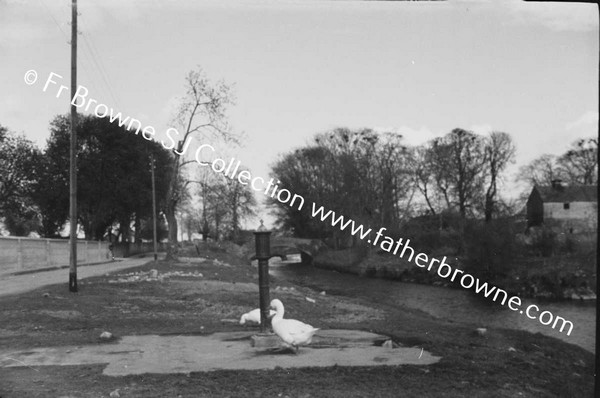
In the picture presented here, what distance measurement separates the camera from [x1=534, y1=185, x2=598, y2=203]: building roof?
7.70 metres

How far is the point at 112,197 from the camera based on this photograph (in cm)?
2564

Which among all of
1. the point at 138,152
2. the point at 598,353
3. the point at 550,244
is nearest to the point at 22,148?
the point at 138,152

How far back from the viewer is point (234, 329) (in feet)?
33.2

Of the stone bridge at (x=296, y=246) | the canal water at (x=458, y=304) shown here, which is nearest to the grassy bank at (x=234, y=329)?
the stone bridge at (x=296, y=246)

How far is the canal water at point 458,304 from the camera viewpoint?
1825cm

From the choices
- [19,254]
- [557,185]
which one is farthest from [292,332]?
[19,254]

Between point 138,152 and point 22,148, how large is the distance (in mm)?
5376

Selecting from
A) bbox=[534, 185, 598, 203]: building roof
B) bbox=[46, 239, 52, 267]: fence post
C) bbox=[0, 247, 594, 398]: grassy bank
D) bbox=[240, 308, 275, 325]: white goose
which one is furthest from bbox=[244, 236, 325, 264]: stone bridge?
bbox=[46, 239, 52, 267]: fence post

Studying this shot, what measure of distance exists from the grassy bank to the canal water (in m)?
4.95

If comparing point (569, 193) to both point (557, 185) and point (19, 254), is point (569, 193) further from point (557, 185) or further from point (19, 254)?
point (19, 254)

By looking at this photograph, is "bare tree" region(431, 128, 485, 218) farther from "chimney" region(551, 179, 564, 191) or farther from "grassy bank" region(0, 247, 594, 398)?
"grassy bank" region(0, 247, 594, 398)

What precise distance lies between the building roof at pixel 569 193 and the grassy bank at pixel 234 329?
249 centimetres

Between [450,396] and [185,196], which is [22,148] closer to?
[185,196]

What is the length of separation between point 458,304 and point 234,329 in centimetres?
1540
